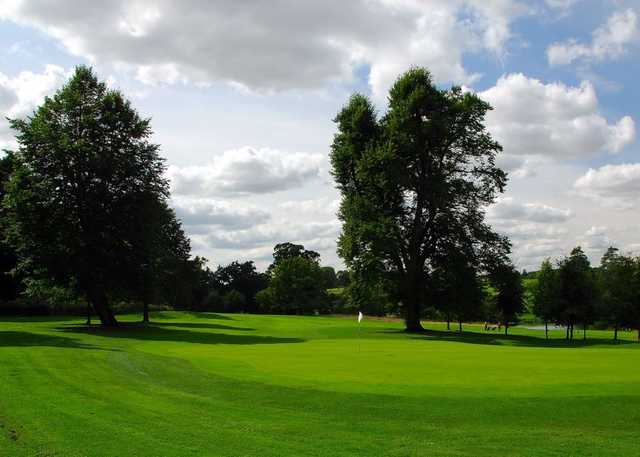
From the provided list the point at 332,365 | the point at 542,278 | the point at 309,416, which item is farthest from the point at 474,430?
the point at 542,278

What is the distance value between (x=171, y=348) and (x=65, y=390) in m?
14.4

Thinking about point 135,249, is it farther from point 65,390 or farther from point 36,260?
point 65,390

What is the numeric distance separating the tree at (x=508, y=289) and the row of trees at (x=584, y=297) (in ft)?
11.1

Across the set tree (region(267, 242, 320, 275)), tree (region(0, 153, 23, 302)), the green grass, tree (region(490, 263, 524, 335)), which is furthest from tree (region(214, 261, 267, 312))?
the green grass

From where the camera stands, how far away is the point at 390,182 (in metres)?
50.6

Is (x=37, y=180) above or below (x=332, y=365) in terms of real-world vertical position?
above

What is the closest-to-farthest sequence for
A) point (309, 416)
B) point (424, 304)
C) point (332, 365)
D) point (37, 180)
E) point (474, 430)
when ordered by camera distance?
point (474, 430), point (309, 416), point (332, 365), point (37, 180), point (424, 304)

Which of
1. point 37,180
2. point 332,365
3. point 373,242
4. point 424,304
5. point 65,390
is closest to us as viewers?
point 65,390

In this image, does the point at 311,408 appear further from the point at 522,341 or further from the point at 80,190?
the point at 80,190

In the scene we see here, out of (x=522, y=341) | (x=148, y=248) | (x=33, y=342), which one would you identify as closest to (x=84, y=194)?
(x=148, y=248)

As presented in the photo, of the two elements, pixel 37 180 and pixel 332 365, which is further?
pixel 37 180

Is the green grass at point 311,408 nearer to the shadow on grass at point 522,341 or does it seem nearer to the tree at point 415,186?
the shadow on grass at point 522,341

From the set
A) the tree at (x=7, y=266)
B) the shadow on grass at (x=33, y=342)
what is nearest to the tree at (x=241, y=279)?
the tree at (x=7, y=266)

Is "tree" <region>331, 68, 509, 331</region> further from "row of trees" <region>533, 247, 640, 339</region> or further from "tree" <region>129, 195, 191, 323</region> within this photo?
"tree" <region>129, 195, 191, 323</region>
